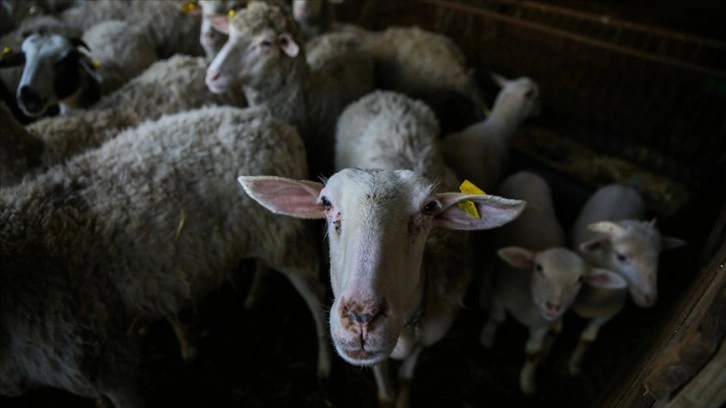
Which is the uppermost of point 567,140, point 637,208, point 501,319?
point 637,208

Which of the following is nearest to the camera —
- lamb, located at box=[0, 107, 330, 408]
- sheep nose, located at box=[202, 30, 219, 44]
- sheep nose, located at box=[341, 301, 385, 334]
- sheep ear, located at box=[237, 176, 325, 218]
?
sheep nose, located at box=[341, 301, 385, 334]

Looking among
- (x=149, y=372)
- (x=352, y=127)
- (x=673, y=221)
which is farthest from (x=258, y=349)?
(x=673, y=221)

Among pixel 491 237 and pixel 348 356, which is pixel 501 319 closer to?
pixel 491 237

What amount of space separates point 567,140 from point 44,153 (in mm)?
4929

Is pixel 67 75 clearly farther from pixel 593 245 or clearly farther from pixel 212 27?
pixel 593 245

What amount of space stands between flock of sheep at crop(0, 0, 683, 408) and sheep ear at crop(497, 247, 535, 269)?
11 millimetres

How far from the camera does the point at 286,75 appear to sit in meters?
3.30

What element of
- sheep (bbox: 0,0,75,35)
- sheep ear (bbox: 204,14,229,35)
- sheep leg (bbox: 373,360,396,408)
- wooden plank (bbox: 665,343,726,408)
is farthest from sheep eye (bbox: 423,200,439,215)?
sheep (bbox: 0,0,75,35)

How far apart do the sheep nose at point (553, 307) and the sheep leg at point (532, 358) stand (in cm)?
47

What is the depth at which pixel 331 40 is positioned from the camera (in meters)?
4.10

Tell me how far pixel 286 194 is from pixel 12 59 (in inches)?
99.9

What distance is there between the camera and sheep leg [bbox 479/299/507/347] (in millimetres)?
3170

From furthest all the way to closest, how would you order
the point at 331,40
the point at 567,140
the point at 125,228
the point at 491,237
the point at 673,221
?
the point at 567,140
the point at 331,40
the point at 673,221
the point at 491,237
the point at 125,228

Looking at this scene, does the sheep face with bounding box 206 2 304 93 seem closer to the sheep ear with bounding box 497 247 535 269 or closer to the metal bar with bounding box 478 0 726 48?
the sheep ear with bounding box 497 247 535 269
